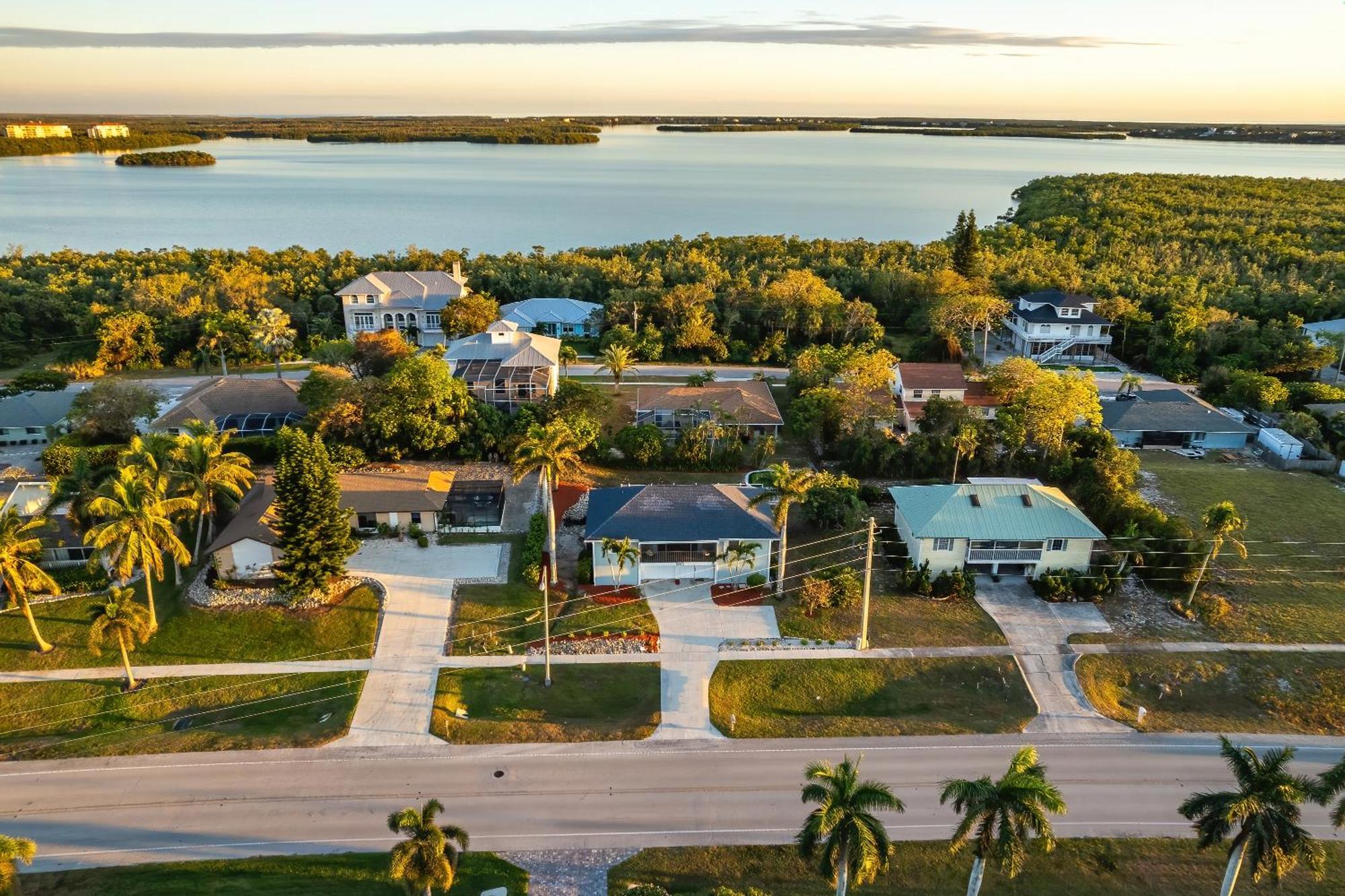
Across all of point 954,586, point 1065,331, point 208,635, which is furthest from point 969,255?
point 208,635

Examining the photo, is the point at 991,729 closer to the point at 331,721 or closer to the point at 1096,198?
the point at 331,721

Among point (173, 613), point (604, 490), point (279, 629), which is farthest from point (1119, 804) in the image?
point (173, 613)

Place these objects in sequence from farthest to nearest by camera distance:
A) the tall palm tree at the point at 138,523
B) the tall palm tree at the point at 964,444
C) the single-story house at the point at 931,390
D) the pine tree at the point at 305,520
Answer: the single-story house at the point at 931,390 < the tall palm tree at the point at 964,444 < the pine tree at the point at 305,520 < the tall palm tree at the point at 138,523

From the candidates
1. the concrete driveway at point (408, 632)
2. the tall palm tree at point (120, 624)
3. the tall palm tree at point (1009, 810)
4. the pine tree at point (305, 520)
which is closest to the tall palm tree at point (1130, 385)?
the concrete driveway at point (408, 632)

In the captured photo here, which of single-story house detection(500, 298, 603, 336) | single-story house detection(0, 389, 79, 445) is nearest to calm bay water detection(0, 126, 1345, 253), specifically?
single-story house detection(500, 298, 603, 336)

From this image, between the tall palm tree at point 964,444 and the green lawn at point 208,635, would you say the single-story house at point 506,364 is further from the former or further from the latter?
the tall palm tree at point 964,444

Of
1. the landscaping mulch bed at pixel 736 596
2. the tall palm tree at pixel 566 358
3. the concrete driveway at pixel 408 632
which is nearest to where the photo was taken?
the concrete driveway at pixel 408 632

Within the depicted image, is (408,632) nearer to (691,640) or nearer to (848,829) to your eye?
(691,640)
